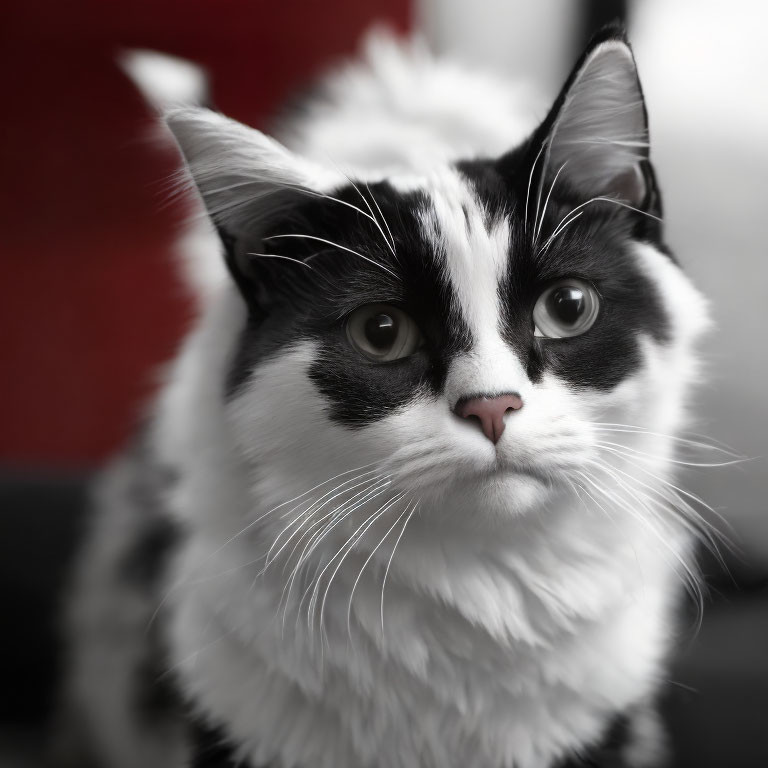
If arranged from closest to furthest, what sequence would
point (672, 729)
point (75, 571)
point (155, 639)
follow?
1. point (672, 729)
2. point (155, 639)
3. point (75, 571)

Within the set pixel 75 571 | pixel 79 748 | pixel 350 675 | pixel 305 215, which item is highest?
pixel 305 215

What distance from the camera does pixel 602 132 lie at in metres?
0.61

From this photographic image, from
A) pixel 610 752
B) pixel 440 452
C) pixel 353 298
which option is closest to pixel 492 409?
pixel 440 452

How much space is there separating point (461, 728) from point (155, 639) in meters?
0.41

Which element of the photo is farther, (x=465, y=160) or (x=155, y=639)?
(x=155, y=639)

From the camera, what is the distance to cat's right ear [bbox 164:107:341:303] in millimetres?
568

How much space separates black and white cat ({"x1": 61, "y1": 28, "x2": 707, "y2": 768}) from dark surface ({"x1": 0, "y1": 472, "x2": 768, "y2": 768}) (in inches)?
1.6

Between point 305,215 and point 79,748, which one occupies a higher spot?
point 305,215

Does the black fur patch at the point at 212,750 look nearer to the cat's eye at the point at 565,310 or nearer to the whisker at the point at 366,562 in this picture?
the whisker at the point at 366,562

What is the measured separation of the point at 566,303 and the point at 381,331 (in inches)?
5.8

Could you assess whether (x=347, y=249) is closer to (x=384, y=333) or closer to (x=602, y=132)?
(x=384, y=333)

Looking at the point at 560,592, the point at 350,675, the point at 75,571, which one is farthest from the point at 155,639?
the point at 560,592

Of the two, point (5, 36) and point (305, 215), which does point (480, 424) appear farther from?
point (5, 36)

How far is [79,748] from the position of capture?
98 centimetres
